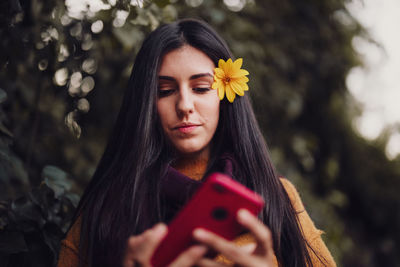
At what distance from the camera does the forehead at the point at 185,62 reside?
1339 mm

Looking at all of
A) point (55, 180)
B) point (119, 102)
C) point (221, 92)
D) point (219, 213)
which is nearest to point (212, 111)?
point (221, 92)

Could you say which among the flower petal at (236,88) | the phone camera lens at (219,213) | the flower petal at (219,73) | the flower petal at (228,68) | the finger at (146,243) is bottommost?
the finger at (146,243)

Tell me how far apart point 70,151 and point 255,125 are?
1.56 metres

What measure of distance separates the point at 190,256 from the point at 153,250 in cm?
8

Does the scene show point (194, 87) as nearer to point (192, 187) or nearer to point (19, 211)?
point (192, 187)

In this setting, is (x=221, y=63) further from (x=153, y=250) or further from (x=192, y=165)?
(x=153, y=250)

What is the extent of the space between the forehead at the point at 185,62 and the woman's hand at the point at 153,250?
24.5 inches

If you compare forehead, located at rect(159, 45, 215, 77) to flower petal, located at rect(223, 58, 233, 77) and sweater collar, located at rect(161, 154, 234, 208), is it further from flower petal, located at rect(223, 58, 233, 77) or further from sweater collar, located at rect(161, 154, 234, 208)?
sweater collar, located at rect(161, 154, 234, 208)

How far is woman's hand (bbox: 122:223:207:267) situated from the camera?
86cm

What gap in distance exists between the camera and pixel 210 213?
2.91 feet

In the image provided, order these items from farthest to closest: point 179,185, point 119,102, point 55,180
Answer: point 119,102 < point 55,180 < point 179,185

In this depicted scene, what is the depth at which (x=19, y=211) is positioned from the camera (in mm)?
1449

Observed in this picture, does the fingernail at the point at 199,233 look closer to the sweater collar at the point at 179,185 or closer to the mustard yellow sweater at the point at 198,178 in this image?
the sweater collar at the point at 179,185

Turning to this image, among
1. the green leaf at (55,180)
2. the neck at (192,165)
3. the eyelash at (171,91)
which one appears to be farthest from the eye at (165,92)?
the green leaf at (55,180)
